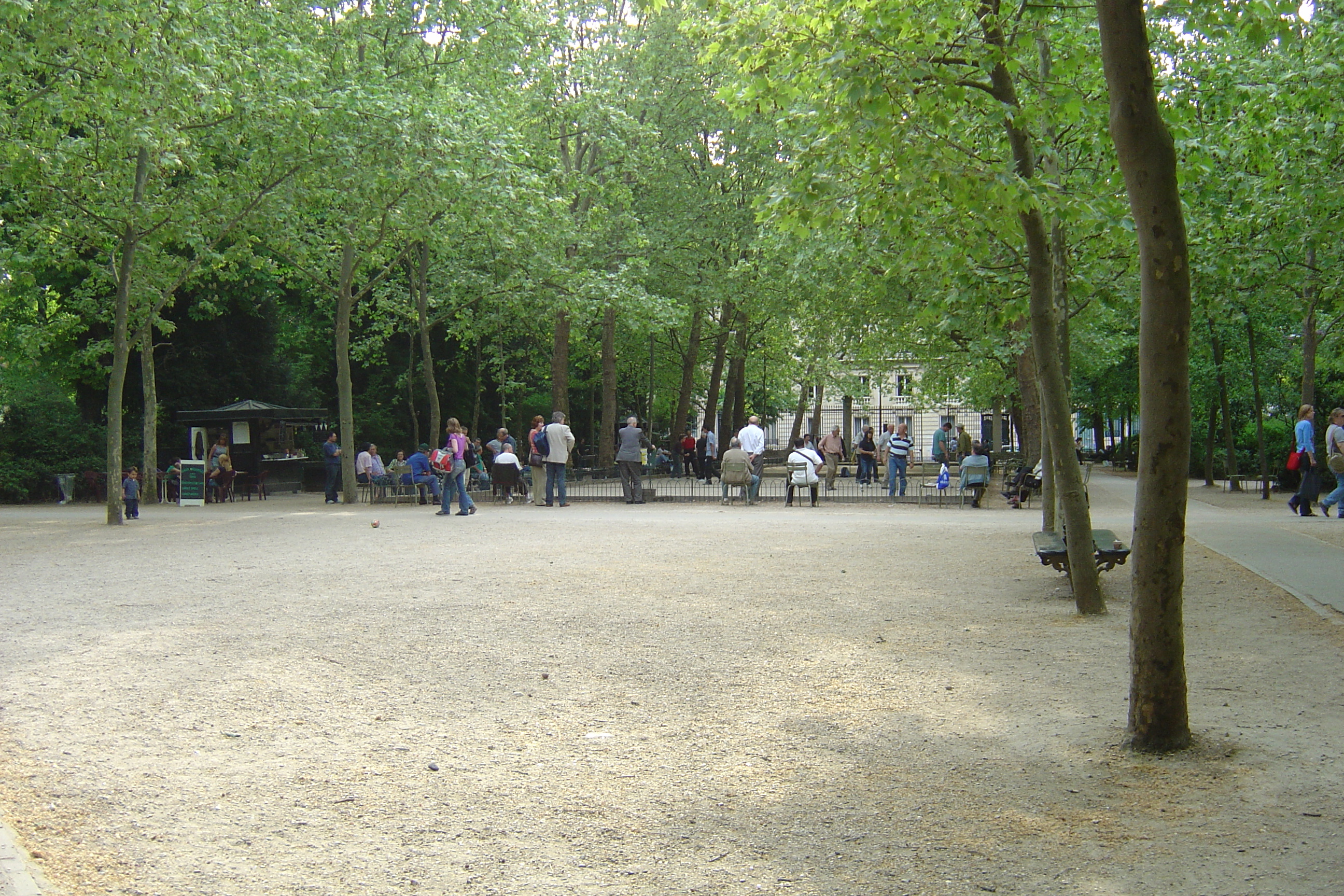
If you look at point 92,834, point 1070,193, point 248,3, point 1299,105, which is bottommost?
point 92,834

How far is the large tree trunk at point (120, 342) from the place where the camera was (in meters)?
19.9

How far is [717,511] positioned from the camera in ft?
74.0

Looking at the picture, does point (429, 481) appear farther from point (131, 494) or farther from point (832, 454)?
point (832, 454)

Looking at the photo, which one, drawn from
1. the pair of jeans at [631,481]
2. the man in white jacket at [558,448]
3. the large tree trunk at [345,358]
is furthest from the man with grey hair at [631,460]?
the large tree trunk at [345,358]

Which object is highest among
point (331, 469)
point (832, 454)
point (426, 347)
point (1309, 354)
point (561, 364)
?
point (426, 347)

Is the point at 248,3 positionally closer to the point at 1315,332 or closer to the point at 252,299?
the point at 252,299

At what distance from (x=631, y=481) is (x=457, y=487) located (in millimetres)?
4588

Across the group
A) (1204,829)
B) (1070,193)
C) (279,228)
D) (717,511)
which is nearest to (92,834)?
(1204,829)

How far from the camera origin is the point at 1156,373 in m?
5.23

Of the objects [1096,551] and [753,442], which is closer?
[1096,551]

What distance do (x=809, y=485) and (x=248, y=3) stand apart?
46.4 ft

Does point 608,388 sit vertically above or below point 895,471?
above

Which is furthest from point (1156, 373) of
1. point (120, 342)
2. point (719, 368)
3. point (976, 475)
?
point (719, 368)

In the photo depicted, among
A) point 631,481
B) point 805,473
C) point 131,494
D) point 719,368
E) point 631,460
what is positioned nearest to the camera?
point 131,494
